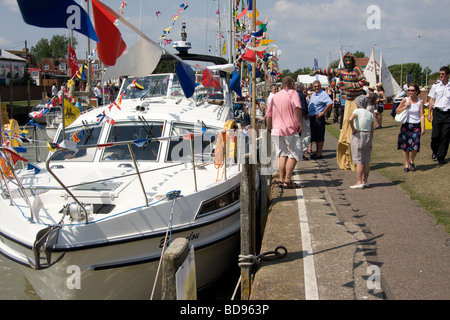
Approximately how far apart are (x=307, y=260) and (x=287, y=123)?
3.04m

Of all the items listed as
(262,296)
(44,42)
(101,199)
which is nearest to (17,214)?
(101,199)

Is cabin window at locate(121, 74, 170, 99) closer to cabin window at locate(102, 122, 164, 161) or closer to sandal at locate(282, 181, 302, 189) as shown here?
cabin window at locate(102, 122, 164, 161)

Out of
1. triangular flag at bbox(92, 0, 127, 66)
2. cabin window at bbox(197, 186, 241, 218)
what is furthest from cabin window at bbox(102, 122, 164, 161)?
triangular flag at bbox(92, 0, 127, 66)

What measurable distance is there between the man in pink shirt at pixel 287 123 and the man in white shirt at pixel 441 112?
325 cm

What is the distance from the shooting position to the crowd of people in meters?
7.29

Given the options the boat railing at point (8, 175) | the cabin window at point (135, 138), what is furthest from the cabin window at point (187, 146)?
the boat railing at point (8, 175)

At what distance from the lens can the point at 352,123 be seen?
288 inches

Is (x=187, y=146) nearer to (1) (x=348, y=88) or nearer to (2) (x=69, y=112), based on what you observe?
(2) (x=69, y=112)

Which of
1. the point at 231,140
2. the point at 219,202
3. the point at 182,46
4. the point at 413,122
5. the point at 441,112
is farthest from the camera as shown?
the point at 182,46

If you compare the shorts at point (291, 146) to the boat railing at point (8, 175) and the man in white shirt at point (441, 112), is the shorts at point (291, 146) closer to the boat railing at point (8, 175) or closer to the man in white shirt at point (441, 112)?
the man in white shirt at point (441, 112)

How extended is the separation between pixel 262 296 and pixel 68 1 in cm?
314

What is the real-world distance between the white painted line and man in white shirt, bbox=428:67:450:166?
3926 mm

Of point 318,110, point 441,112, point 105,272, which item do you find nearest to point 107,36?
point 105,272

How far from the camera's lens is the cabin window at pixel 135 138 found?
22.0 feet
